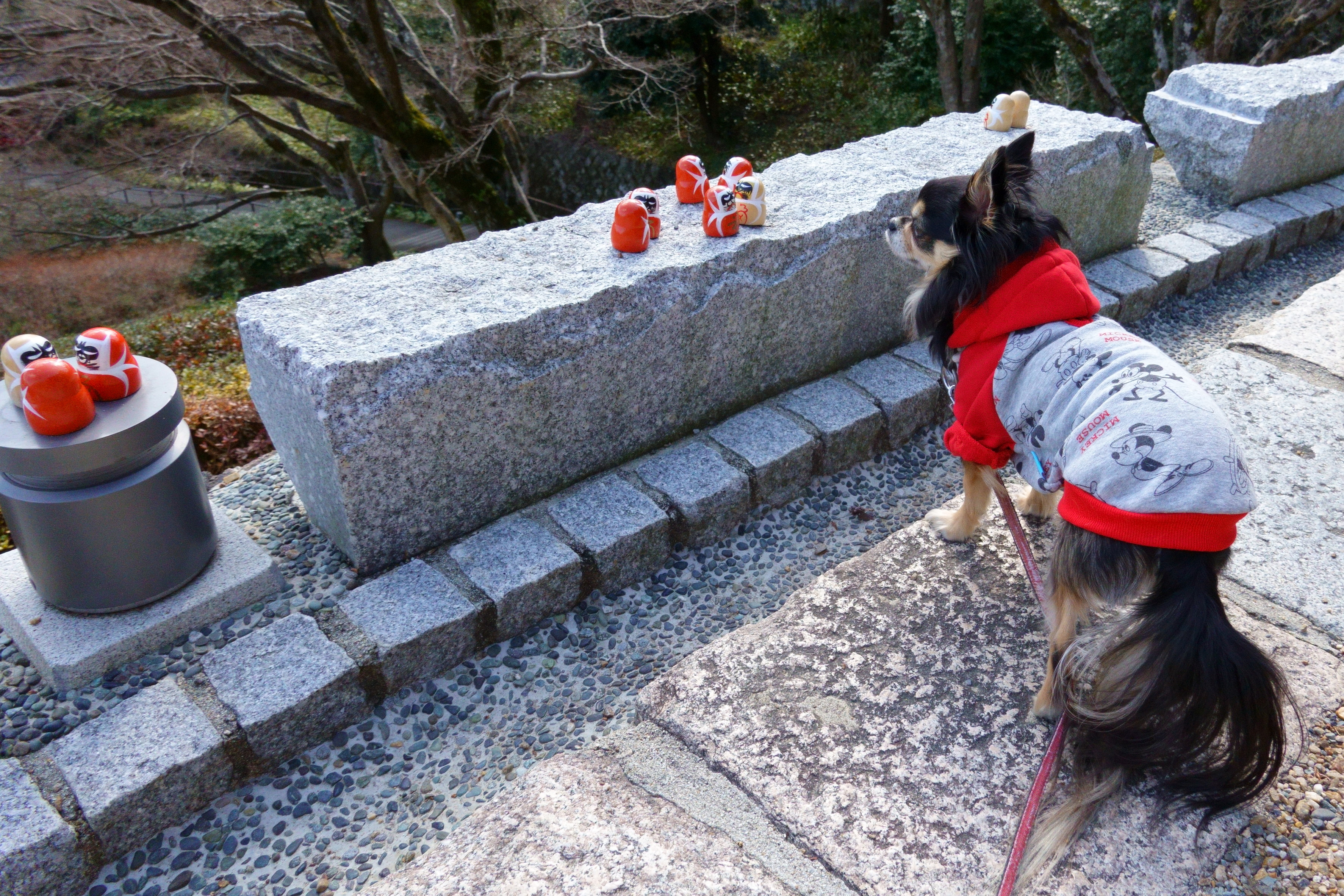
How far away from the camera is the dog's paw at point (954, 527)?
9.16 feet

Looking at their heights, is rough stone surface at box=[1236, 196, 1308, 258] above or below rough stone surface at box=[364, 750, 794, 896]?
below

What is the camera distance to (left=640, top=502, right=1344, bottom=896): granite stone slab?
1879mm

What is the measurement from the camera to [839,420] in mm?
3408

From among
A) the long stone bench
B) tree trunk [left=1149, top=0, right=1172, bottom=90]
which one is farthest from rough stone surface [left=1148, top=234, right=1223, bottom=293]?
tree trunk [left=1149, top=0, right=1172, bottom=90]

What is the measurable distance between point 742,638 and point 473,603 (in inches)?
31.6

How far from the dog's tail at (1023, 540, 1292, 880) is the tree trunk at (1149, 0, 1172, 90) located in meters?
8.34

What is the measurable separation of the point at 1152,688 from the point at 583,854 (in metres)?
1.27

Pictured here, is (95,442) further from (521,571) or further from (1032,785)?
(1032,785)

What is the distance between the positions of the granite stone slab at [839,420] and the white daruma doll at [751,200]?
2.37 feet

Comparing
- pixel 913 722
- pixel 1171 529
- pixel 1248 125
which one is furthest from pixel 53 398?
pixel 1248 125

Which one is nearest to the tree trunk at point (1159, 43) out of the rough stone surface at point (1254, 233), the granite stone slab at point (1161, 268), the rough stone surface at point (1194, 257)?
the rough stone surface at point (1254, 233)

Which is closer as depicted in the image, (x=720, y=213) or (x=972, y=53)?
(x=720, y=213)

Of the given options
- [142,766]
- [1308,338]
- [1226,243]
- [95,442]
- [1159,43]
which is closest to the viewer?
[142,766]

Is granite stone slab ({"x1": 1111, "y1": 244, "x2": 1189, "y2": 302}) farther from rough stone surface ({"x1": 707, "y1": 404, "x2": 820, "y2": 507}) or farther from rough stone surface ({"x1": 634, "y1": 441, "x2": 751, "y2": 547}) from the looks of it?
rough stone surface ({"x1": 634, "y1": 441, "x2": 751, "y2": 547})
